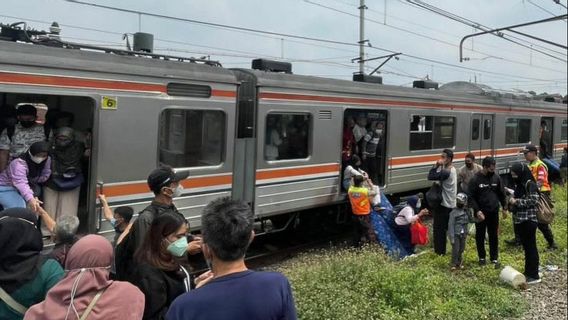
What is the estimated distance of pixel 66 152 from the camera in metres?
5.87

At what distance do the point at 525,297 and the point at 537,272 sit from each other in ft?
2.65

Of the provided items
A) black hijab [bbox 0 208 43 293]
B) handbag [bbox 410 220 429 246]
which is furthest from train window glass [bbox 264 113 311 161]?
black hijab [bbox 0 208 43 293]

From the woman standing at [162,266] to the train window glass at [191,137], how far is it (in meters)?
3.54

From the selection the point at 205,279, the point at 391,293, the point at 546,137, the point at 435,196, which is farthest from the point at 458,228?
the point at 546,137

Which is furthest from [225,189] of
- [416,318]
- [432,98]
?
[432,98]

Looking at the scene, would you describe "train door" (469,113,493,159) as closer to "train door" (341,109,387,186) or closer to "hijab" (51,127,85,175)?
"train door" (341,109,387,186)

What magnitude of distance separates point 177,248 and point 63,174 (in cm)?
350

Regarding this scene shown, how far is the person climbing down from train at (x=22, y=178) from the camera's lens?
5258mm

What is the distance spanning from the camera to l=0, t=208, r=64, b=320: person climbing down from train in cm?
262

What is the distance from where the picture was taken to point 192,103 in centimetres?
664

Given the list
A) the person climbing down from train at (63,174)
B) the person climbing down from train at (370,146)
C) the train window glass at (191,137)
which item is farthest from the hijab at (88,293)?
the person climbing down from train at (370,146)

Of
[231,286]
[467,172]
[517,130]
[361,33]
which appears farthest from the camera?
[361,33]

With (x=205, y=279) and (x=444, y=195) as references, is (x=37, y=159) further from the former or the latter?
(x=444, y=195)

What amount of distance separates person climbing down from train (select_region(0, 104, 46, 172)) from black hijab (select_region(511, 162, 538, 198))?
5.97 meters
